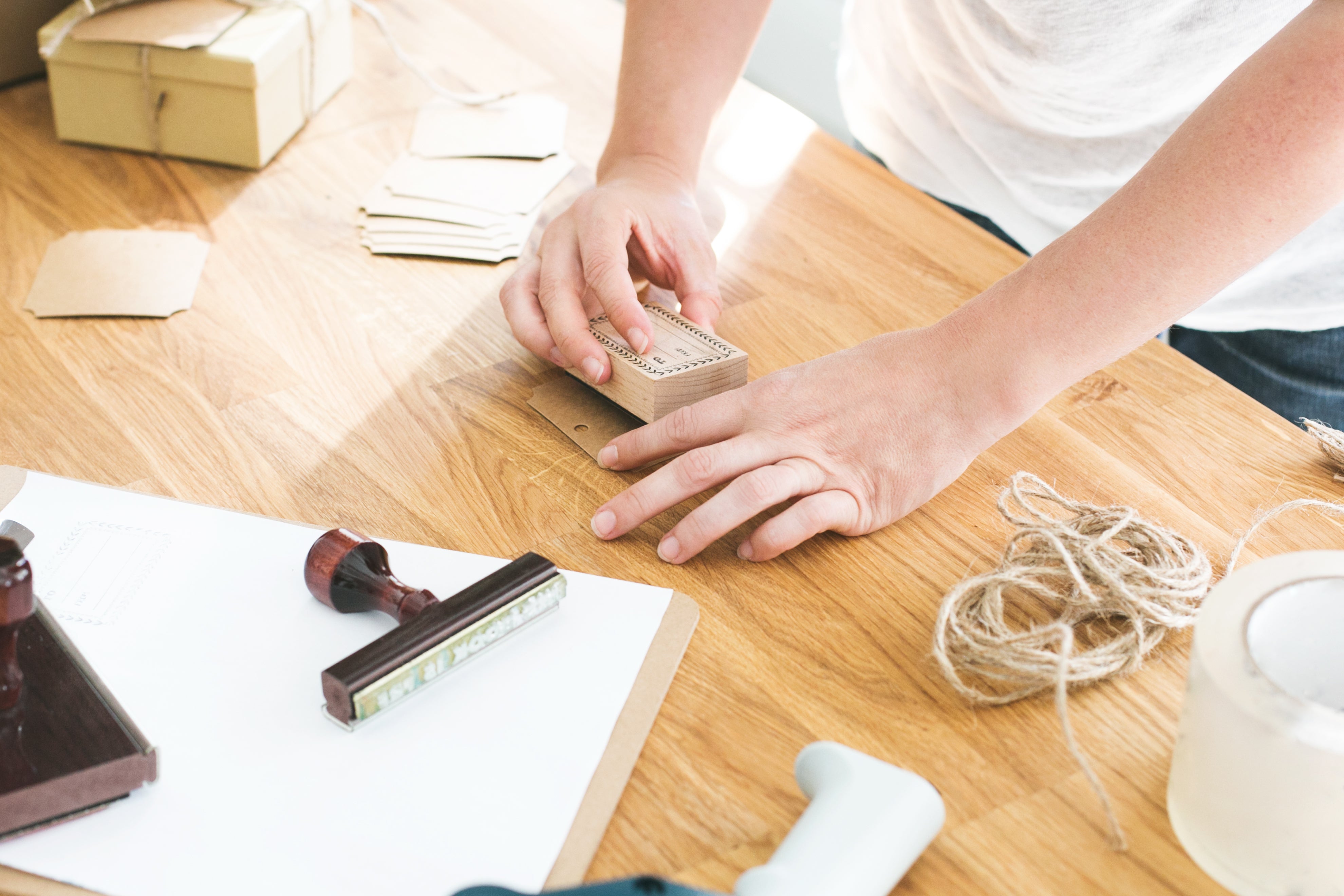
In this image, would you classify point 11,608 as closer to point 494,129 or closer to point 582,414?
point 582,414

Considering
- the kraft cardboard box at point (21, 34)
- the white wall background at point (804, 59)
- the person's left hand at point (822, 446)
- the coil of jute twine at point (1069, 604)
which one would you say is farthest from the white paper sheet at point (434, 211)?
the white wall background at point (804, 59)

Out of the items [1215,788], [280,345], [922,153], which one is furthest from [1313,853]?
[922,153]

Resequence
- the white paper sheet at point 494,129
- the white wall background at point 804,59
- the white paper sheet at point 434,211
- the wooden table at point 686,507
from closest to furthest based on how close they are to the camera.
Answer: the wooden table at point 686,507 < the white paper sheet at point 434,211 < the white paper sheet at point 494,129 < the white wall background at point 804,59

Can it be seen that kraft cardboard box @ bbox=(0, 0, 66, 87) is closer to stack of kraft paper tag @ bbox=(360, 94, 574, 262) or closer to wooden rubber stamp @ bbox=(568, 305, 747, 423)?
stack of kraft paper tag @ bbox=(360, 94, 574, 262)

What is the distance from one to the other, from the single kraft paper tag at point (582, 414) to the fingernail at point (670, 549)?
12cm

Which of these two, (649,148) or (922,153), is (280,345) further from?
(922,153)

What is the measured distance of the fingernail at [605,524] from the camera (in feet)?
2.43

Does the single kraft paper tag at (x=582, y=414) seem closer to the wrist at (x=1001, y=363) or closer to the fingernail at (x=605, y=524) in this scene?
the fingernail at (x=605, y=524)

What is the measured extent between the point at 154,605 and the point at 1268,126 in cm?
74

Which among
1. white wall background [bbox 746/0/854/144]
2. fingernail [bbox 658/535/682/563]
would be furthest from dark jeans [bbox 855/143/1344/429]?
white wall background [bbox 746/0/854/144]

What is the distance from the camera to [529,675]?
626 mm

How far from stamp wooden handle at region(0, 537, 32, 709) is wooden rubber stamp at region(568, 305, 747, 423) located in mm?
431

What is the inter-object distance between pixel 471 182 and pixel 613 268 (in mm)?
301

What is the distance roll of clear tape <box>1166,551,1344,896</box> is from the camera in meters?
0.48
